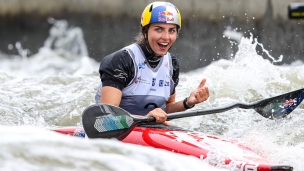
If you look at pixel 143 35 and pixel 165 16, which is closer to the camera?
pixel 165 16

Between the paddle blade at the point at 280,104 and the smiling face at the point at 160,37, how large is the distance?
3.55ft

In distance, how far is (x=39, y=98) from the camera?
9.16 m

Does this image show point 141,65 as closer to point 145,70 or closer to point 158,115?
point 145,70

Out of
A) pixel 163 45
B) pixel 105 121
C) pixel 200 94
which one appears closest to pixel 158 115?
pixel 105 121

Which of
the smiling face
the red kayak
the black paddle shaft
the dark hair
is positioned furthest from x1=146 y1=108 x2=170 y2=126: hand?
the black paddle shaft

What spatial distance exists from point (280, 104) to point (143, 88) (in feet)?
4.36

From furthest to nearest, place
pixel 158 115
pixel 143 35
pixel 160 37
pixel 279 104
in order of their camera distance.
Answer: pixel 279 104
pixel 143 35
pixel 160 37
pixel 158 115

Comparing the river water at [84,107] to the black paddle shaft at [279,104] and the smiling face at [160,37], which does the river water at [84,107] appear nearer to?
the black paddle shaft at [279,104]

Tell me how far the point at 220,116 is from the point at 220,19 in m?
3.75

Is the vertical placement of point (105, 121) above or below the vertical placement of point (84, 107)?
above

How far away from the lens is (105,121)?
5105mm

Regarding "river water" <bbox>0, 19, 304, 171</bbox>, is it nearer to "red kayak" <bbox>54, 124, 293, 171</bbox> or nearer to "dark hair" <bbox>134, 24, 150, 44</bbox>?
"red kayak" <bbox>54, 124, 293, 171</bbox>

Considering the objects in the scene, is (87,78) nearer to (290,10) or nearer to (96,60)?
(96,60)

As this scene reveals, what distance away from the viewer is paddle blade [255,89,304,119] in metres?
6.18
